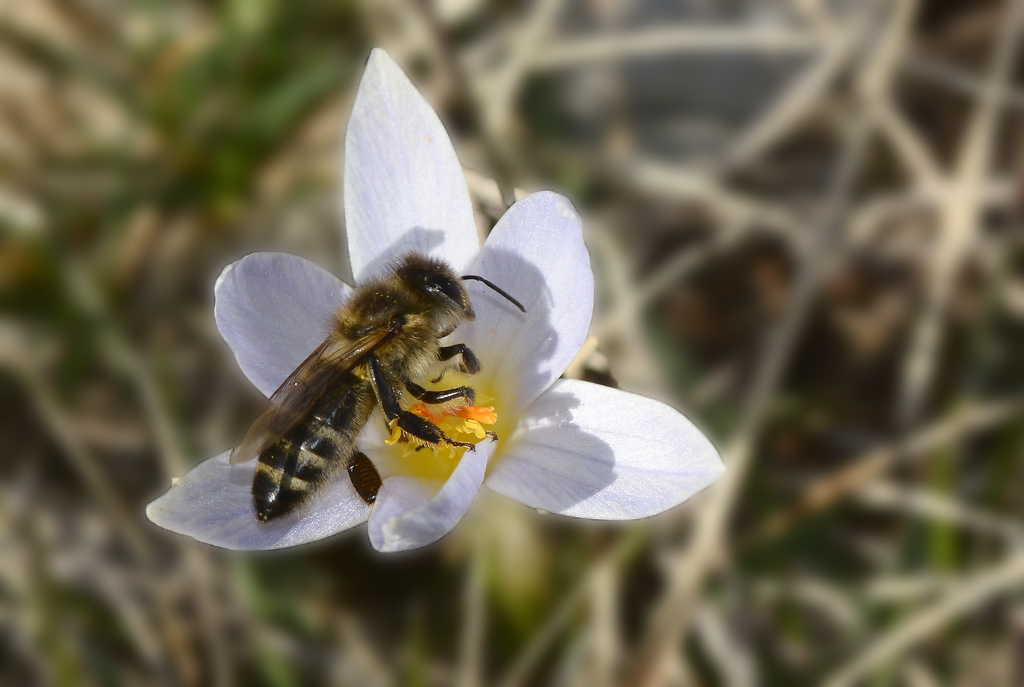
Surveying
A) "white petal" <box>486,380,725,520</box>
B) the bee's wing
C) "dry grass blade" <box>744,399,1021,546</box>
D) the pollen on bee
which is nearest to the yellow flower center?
the pollen on bee

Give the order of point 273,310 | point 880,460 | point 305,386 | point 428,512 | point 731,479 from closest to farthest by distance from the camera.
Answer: point 428,512, point 305,386, point 273,310, point 731,479, point 880,460

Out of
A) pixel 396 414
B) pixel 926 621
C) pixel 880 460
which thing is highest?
pixel 396 414

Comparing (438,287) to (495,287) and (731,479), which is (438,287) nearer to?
(495,287)

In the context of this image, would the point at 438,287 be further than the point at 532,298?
No

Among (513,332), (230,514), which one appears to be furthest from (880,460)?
(230,514)

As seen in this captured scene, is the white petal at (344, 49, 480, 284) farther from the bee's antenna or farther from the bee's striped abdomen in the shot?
the bee's striped abdomen

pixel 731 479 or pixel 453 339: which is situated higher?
pixel 453 339
